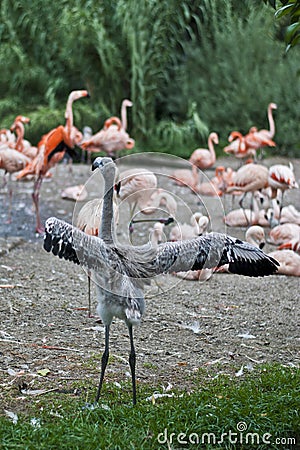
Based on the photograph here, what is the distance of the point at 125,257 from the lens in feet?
10.3

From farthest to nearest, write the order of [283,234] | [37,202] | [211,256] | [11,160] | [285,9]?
[11,160] → [37,202] → [283,234] → [211,256] → [285,9]

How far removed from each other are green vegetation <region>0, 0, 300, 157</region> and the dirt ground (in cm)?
604

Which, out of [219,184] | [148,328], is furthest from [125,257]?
[219,184]

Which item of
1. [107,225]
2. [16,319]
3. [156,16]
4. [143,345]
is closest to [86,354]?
[143,345]

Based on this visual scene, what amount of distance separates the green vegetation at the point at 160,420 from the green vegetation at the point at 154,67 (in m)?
8.64

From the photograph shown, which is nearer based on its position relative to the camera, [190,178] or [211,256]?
[211,256]

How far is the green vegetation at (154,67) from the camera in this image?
1173 cm

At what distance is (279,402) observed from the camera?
3361 mm

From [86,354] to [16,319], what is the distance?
693 millimetres

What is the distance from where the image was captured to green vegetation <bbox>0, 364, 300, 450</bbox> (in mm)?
2961

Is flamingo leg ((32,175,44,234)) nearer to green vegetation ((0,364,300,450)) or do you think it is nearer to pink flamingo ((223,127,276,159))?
pink flamingo ((223,127,276,159))

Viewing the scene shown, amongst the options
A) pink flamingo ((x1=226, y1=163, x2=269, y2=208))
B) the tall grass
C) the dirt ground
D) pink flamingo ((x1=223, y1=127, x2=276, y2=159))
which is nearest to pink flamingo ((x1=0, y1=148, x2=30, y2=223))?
the dirt ground

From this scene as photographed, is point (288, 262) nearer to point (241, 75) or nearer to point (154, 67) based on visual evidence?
point (154, 67)
